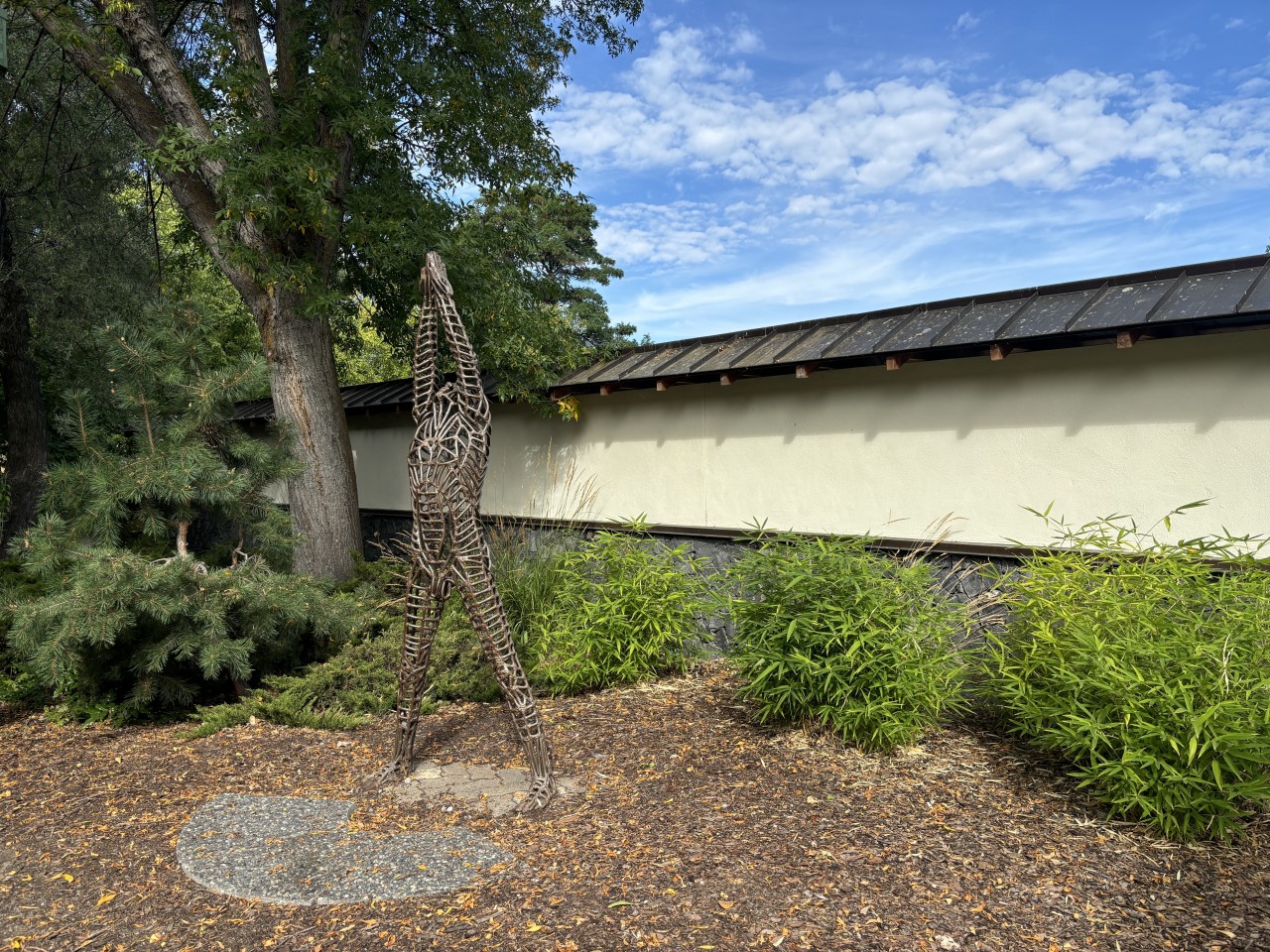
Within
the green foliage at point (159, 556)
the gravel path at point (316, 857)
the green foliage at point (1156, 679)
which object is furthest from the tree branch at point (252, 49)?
the green foliage at point (1156, 679)

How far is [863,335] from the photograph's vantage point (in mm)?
5426

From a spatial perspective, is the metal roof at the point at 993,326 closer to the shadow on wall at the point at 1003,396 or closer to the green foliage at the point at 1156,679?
the shadow on wall at the point at 1003,396

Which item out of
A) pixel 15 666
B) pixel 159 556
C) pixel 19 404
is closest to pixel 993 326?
pixel 159 556

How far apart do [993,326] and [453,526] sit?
329cm

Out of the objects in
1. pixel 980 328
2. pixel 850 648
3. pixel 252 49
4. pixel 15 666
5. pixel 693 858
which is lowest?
pixel 693 858

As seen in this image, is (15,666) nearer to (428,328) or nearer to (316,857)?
(316,857)

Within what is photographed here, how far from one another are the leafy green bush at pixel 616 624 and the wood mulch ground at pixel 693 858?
2.73 feet

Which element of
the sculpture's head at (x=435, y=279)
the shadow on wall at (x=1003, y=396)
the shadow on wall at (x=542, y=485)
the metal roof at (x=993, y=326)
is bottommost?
the shadow on wall at (x=542, y=485)

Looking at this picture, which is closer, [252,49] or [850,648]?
[850,648]

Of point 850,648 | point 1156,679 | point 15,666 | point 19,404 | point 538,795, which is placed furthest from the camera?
point 19,404

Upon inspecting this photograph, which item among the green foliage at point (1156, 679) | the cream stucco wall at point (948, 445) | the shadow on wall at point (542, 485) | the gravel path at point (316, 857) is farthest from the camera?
the shadow on wall at point (542, 485)

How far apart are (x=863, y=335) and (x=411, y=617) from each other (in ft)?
11.2

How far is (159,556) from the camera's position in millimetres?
5262

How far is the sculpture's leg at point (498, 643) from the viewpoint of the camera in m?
3.61
